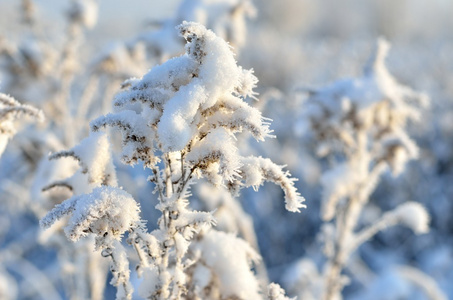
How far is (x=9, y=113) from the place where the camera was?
111 cm

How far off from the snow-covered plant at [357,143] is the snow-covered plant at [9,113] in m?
1.86

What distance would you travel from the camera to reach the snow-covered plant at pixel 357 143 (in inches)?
107

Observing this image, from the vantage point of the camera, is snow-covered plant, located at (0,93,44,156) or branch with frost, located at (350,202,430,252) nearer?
snow-covered plant, located at (0,93,44,156)

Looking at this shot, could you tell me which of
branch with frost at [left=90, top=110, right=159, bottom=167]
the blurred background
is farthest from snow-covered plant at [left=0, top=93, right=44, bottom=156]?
the blurred background

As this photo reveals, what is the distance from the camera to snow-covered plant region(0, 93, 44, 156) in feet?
3.62

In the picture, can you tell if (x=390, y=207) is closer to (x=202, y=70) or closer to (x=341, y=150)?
(x=341, y=150)

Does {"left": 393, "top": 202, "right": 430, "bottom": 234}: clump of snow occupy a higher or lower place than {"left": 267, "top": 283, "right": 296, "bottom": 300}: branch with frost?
higher

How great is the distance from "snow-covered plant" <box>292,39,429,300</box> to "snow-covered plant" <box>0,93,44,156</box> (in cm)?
186

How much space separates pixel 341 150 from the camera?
302 cm

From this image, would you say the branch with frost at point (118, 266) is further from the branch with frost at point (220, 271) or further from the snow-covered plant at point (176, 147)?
the branch with frost at point (220, 271)

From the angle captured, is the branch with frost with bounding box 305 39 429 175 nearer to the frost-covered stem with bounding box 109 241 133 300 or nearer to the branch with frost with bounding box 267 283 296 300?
the branch with frost with bounding box 267 283 296 300

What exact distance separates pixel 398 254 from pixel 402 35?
33931mm

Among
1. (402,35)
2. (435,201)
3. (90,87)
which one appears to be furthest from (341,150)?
(402,35)

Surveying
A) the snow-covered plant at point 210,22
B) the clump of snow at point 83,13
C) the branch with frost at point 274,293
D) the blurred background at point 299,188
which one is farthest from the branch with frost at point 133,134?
the clump of snow at point 83,13
